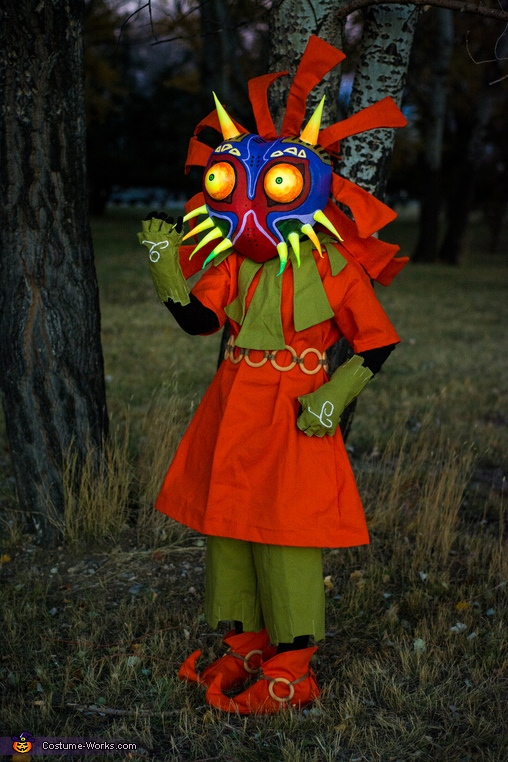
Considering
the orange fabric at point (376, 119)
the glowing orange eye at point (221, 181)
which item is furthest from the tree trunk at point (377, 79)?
the glowing orange eye at point (221, 181)

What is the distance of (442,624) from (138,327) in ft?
22.1

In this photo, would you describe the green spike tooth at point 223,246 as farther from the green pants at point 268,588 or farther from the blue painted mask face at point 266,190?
the green pants at point 268,588

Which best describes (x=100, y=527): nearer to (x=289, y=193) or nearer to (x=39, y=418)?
(x=39, y=418)

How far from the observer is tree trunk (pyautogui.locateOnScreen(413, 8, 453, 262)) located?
13.0 m

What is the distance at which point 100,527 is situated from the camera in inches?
144

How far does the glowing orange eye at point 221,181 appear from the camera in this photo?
233cm

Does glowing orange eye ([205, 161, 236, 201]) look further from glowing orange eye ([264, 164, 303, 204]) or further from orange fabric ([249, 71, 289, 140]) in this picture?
orange fabric ([249, 71, 289, 140])

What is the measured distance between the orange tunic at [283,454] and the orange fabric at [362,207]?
6.2 inches

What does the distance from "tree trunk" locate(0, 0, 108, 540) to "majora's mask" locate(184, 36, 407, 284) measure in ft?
3.96

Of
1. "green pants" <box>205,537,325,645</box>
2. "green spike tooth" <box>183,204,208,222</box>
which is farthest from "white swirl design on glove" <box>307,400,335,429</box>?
"green spike tooth" <box>183,204,208,222</box>

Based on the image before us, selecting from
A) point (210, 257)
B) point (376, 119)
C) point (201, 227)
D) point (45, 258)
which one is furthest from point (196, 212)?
point (45, 258)

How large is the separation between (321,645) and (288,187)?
1964mm

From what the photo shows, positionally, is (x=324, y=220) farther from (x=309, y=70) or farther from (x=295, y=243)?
(x=309, y=70)

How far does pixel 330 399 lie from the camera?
7.65 feet
